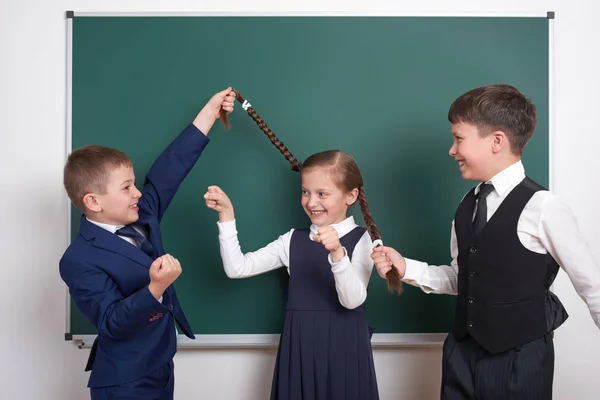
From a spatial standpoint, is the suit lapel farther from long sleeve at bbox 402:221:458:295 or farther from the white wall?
long sleeve at bbox 402:221:458:295

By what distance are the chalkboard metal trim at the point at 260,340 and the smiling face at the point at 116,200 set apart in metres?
0.68

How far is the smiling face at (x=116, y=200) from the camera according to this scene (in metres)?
1.57

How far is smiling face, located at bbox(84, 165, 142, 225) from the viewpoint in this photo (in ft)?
5.15

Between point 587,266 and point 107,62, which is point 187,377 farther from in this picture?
point 587,266

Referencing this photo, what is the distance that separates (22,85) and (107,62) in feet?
1.18

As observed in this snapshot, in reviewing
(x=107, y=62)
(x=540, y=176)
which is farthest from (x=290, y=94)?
(x=540, y=176)

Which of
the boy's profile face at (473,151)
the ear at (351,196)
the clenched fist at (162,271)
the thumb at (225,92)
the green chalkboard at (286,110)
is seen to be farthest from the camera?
the green chalkboard at (286,110)

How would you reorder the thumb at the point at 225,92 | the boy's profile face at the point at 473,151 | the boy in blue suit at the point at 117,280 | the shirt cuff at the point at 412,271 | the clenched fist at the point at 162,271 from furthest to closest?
1. the thumb at the point at 225,92
2. the shirt cuff at the point at 412,271
3. the boy's profile face at the point at 473,151
4. the boy in blue suit at the point at 117,280
5. the clenched fist at the point at 162,271

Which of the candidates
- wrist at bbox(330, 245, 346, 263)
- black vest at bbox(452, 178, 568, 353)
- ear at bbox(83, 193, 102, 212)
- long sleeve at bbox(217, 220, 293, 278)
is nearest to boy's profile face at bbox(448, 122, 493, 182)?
black vest at bbox(452, 178, 568, 353)

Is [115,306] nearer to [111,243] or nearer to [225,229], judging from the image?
[111,243]

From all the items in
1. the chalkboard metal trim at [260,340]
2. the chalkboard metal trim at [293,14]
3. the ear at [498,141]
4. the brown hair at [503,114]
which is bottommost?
the chalkboard metal trim at [260,340]

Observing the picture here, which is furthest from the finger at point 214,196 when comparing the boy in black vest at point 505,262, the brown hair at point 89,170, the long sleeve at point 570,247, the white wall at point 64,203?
the long sleeve at point 570,247

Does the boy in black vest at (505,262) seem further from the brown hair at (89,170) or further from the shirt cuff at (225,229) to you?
the brown hair at (89,170)

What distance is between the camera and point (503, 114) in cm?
153
